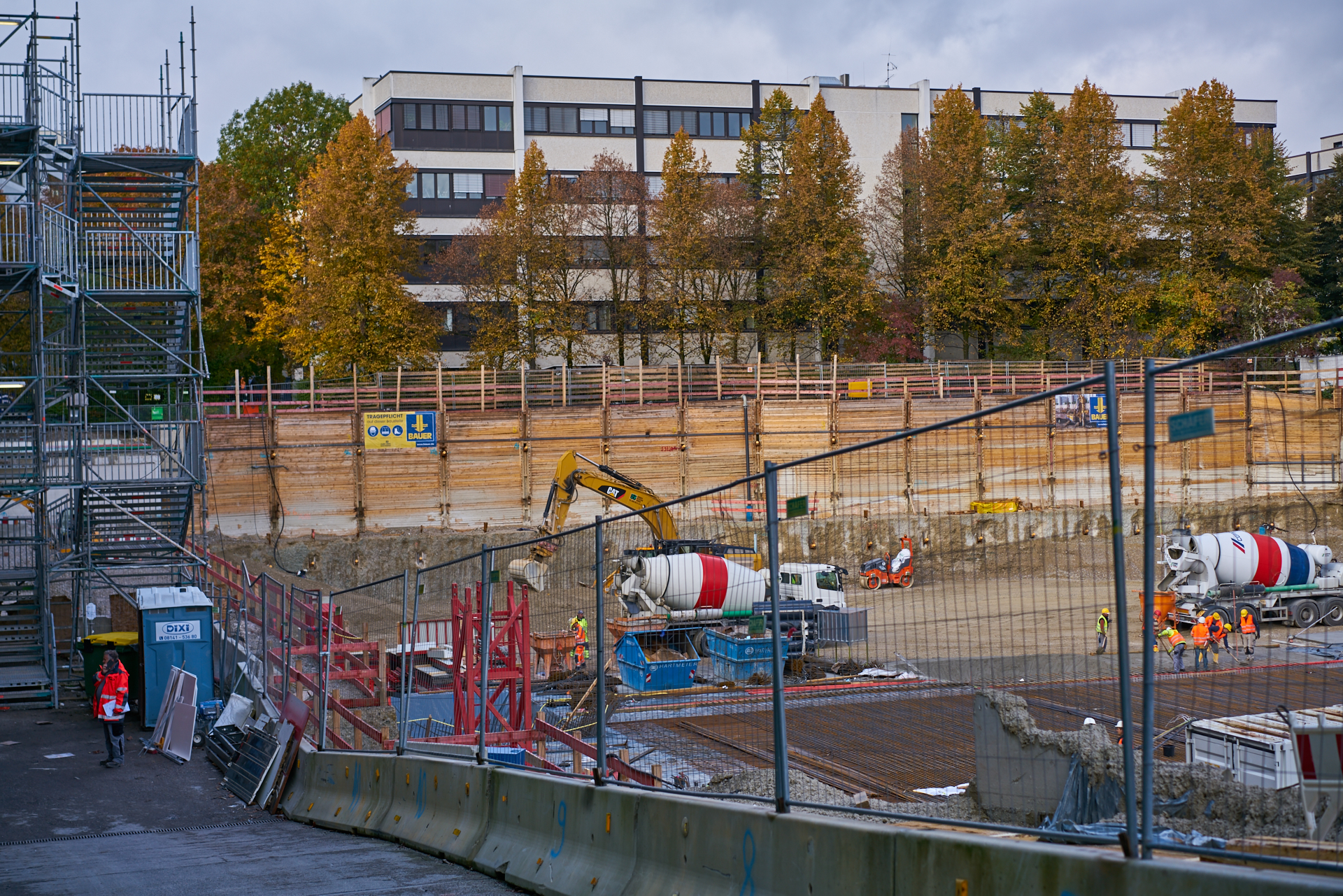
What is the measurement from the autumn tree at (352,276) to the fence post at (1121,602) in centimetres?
4799

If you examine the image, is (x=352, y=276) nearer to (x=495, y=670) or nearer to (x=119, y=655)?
(x=119, y=655)

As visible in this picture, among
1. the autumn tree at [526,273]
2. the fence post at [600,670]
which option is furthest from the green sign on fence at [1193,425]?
the autumn tree at [526,273]

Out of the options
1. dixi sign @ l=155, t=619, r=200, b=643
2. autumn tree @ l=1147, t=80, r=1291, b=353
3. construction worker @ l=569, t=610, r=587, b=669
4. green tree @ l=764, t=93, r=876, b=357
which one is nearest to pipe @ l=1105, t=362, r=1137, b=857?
dixi sign @ l=155, t=619, r=200, b=643

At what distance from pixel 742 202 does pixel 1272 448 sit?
176 feet

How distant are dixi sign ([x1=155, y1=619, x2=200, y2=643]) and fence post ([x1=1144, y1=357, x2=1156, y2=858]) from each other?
17.7 m

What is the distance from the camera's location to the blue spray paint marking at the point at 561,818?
805 cm

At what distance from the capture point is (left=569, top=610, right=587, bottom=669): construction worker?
23797 millimetres

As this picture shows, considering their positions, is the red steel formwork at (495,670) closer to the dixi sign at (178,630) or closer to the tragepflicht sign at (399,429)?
the dixi sign at (178,630)

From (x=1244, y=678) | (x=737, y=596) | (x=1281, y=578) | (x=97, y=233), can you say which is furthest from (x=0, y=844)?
(x=1281, y=578)

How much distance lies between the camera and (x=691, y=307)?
55.4 metres

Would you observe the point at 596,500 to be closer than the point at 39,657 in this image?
No

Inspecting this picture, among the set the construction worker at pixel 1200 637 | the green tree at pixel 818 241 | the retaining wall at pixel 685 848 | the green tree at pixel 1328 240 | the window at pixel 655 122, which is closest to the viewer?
the retaining wall at pixel 685 848

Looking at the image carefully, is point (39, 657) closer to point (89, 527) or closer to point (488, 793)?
point (89, 527)

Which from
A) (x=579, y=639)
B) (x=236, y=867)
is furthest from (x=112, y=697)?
(x=579, y=639)
